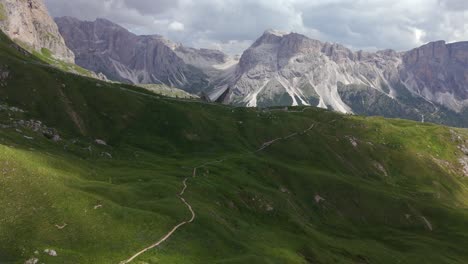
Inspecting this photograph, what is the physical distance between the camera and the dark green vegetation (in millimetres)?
68062

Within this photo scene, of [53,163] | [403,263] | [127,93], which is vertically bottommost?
[403,263]

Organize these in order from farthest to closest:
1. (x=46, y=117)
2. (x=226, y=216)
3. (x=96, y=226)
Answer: (x=46, y=117) < (x=226, y=216) < (x=96, y=226)

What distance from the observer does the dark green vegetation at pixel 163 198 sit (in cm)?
6806

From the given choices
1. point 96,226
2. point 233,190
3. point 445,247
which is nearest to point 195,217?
point 96,226

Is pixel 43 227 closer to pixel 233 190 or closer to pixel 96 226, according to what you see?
pixel 96 226

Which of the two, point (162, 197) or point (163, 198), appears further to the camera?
point (162, 197)

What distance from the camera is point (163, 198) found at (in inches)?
3652

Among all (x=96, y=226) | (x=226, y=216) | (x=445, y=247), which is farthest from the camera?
(x=445, y=247)

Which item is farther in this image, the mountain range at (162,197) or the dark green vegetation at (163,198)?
the dark green vegetation at (163,198)

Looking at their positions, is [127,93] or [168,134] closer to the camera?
[168,134]

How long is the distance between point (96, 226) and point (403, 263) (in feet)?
324

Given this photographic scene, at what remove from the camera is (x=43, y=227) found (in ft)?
211

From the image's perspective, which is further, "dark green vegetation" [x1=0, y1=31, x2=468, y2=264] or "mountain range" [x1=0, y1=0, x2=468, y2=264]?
"dark green vegetation" [x1=0, y1=31, x2=468, y2=264]

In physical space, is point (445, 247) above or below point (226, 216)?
below
